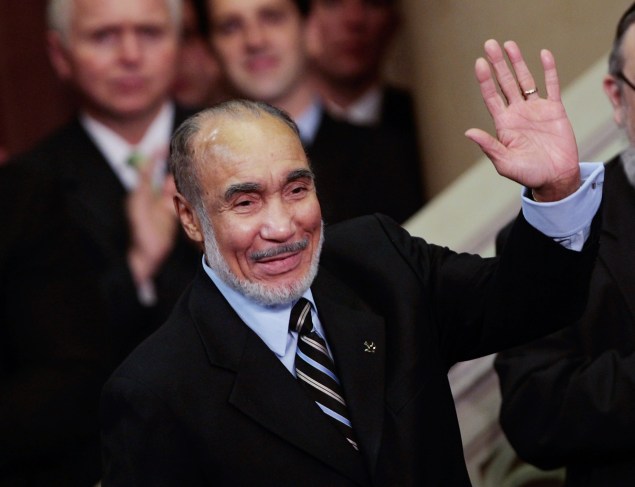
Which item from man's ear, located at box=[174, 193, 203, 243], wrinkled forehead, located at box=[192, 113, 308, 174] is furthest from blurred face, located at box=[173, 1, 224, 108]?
wrinkled forehead, located at box=[192, 113, 308, 174]

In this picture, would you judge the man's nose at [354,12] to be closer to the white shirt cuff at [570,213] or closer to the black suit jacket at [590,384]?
the black suit jacket at [590,384]

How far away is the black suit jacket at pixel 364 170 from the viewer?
4.72 metres

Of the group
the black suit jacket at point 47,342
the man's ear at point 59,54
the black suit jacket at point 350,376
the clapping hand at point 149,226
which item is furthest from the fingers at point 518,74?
the man's ear at point 59,54

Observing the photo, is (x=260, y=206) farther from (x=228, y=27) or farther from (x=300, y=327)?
(x=228, y=27)

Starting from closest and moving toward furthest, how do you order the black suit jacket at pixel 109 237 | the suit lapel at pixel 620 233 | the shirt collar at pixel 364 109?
the suit lapel at pixel 620 233 < the black suit jacket at pixel 109 237 < the shirt collar at pixel 364 109

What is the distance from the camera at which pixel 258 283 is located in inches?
99.3

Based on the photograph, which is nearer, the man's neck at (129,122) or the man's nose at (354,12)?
the man's neck at (129,122)

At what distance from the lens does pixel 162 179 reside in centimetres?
465

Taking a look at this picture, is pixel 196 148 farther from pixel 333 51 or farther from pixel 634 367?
pixel 333 51

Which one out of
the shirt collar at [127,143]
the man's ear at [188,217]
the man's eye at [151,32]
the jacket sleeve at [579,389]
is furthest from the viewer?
the man's eye at [151,32]

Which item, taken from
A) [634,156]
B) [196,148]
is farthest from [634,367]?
[196,148]

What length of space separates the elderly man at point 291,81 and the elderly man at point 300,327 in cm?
220

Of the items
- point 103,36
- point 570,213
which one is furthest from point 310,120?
point 570,213

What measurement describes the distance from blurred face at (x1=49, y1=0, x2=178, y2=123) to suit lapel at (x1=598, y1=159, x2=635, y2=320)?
210 centimetres
